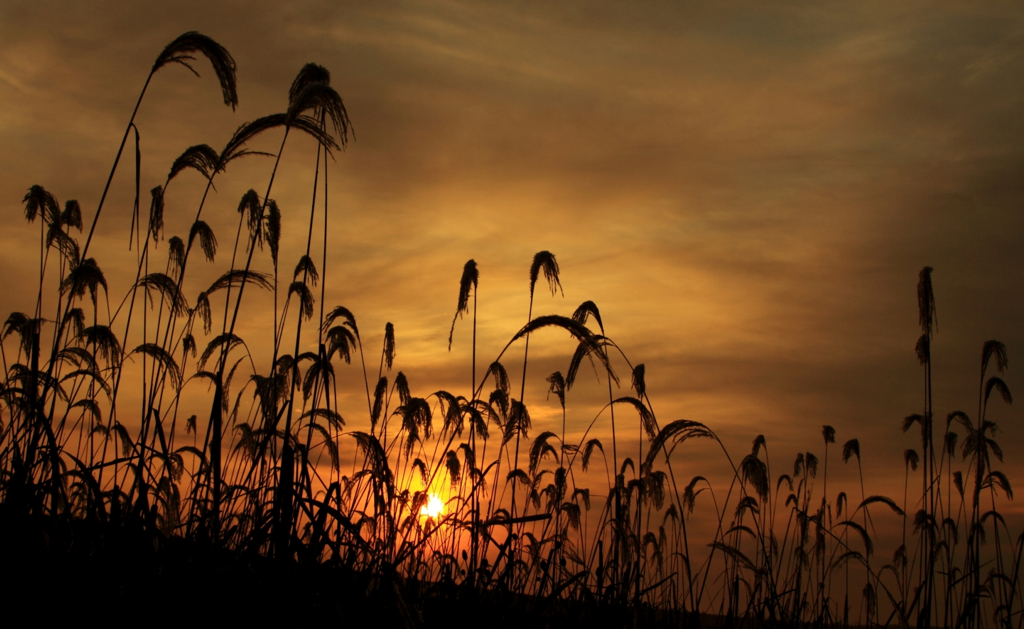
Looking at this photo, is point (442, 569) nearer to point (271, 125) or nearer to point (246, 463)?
point (246, 463)

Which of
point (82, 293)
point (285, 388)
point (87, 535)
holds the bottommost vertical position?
point (87, 535)

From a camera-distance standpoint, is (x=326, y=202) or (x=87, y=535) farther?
(x=326, y=202)

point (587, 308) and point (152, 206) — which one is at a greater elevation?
point (152, 206)

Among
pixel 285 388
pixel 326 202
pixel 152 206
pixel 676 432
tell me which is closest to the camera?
pixel 676 432

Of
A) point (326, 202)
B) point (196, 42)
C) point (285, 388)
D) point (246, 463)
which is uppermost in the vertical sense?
point (196, 42)

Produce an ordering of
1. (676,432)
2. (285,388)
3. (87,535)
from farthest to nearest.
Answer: (285,388) < (676,432) < (87,535)

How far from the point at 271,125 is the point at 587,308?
81.9 inches

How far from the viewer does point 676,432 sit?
373 cm

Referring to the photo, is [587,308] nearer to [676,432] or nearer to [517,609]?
[676,432]

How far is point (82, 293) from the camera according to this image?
4.45 metres

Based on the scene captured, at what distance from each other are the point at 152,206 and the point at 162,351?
0.88 meters

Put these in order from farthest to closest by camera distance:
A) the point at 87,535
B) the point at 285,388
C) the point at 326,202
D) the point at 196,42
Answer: the point at 285,388 → the point at 326,202 → the point at 196,42 → the point at 87,535

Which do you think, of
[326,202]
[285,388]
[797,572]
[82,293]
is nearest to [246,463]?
[285,388]

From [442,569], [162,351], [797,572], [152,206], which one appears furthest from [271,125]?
[797,572]
